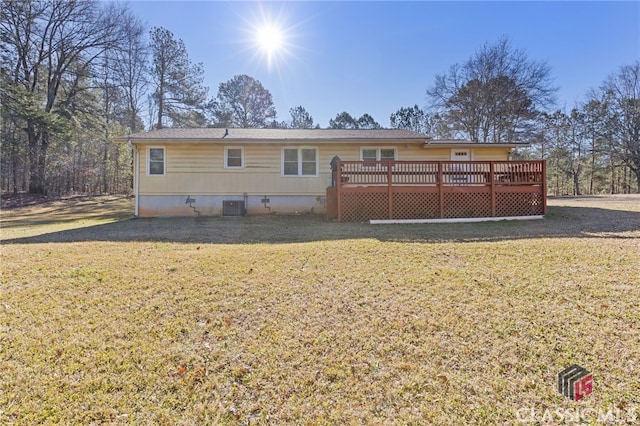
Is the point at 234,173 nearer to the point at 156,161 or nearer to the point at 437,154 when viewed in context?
the point at 156,161

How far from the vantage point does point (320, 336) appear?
2.65m

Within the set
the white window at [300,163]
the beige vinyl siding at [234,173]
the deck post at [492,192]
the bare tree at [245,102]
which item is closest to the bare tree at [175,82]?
the bare tree at [245,102]

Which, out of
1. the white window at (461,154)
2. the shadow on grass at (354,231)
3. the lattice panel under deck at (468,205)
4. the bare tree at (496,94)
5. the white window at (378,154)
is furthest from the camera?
the bare tree at (496,94)

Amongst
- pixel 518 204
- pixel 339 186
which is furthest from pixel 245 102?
pixel 518 204

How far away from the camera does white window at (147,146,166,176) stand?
431 inches

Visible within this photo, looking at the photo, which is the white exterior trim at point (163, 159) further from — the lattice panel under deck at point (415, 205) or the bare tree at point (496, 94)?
the bare tree at point (496, 94)

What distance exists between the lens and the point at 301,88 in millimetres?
19797

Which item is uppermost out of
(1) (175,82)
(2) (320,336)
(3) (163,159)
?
(1) (175,82)

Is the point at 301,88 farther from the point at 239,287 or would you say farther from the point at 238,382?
the point at 238,382

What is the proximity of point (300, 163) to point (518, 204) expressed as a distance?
24.1 feet

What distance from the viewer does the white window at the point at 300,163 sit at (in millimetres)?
11188

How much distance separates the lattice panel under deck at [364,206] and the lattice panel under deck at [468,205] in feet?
6.40

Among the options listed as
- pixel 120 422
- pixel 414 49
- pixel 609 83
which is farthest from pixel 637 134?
pixel 120 422

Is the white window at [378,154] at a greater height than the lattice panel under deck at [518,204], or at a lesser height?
greater
